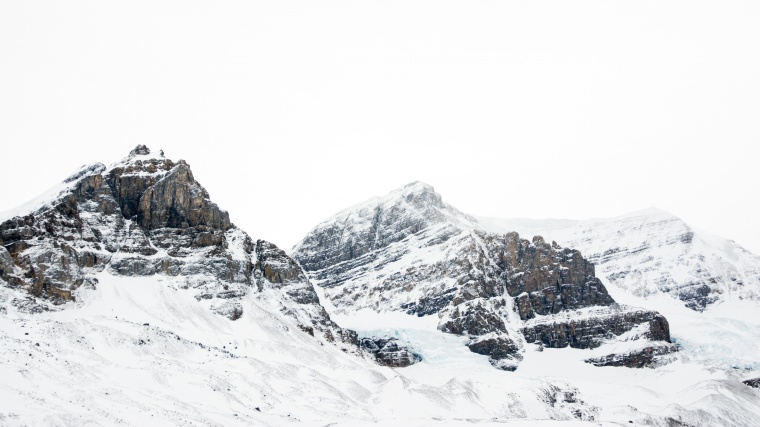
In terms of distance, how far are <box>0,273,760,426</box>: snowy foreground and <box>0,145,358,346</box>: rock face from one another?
573 cm

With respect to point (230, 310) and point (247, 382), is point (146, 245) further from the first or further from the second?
point (247, 382)

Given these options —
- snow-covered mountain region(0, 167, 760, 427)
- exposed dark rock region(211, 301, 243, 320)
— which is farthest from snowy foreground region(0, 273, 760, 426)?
exposed dark rock region(211, 301, 243, 320)

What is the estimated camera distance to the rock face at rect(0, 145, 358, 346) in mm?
136375

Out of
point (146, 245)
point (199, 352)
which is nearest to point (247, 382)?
point (199, 352)

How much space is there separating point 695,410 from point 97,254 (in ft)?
433

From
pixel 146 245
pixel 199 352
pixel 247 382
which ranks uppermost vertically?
pixel 146 245

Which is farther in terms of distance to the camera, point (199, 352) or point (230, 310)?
point (230, 310)

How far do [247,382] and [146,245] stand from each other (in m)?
70.0

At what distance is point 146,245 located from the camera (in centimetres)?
16262

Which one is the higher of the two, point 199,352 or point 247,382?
point 199,352

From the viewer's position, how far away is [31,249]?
136m

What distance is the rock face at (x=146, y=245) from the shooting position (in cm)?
13638

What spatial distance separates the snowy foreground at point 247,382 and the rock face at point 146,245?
573 cm

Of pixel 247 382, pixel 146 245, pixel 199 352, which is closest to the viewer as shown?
pixel 247 382
